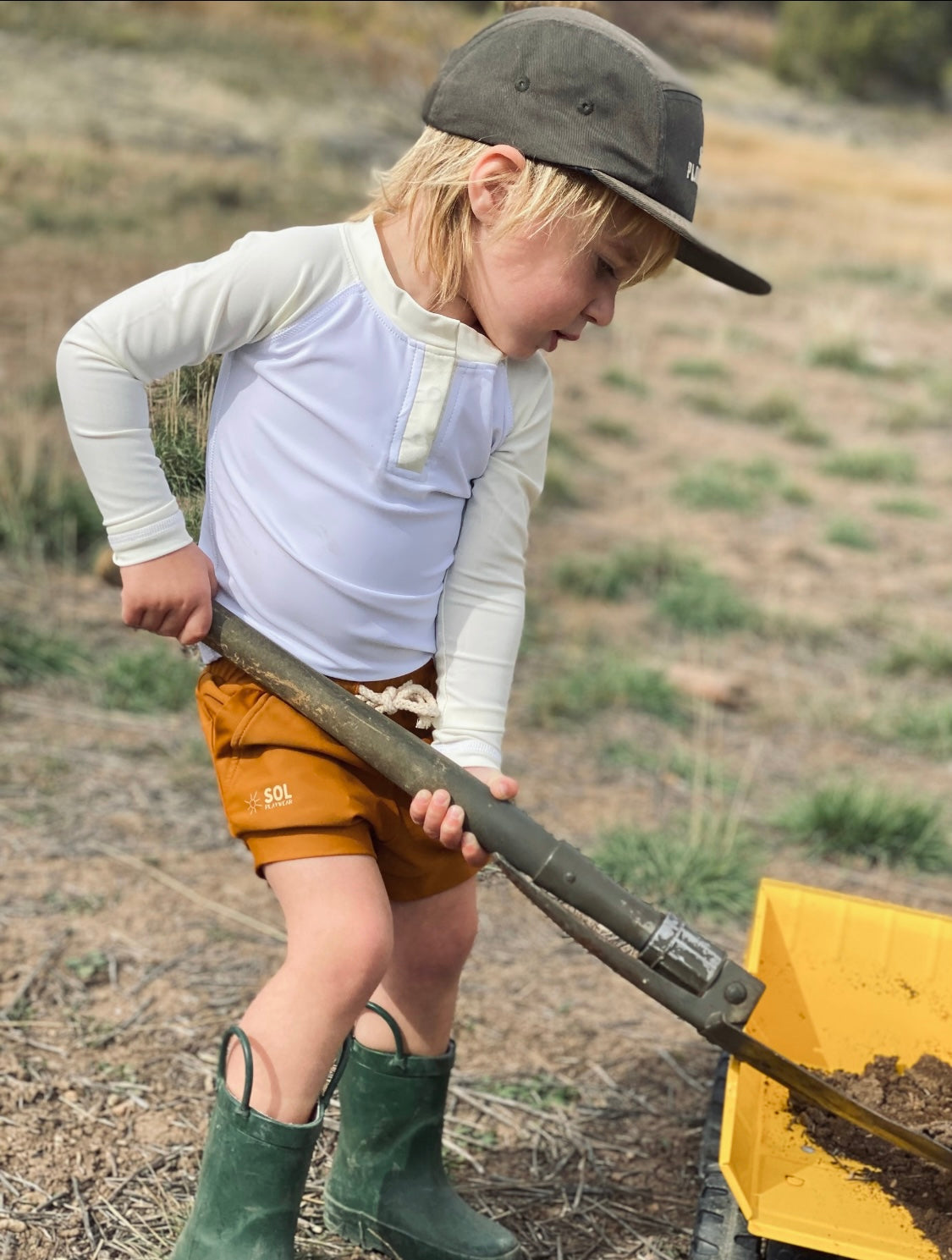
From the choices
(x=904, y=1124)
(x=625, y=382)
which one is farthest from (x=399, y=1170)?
(x=625, y=382)

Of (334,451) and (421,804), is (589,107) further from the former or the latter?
(421,804)

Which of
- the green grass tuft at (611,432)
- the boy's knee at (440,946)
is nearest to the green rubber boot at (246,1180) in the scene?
the boy's knee at (440,946)

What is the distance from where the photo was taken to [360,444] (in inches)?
66.3

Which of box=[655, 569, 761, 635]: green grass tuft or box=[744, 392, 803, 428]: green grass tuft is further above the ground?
box=[655, 569, 761, 635]: green grass tuft

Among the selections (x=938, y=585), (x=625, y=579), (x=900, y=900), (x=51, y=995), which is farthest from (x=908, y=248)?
(x=51, y=995)

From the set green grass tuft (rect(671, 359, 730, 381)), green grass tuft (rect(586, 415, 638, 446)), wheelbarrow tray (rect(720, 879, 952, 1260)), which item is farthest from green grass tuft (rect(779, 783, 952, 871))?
A: green grass tuft (rect(671, 359, 730, 381))

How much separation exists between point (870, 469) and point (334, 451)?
6515 mm

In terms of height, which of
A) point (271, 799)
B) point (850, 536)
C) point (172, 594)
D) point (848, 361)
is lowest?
point (848, 361)

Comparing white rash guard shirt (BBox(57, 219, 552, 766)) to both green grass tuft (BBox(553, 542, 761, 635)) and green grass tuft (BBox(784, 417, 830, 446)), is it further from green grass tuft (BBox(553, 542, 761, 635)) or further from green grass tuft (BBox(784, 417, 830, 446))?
green grass tuft (BBox(784, 417, 830, 446))

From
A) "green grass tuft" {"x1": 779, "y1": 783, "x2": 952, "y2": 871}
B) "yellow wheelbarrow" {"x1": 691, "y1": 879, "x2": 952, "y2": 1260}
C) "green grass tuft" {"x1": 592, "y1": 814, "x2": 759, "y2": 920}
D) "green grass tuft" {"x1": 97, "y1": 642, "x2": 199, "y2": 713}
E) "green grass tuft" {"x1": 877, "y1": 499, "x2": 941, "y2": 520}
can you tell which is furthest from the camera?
"green grass tuft" {"x1": 877, "y1": 499, "x2": 941, "y2": 520}

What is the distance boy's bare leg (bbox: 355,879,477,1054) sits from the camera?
1.87 meters

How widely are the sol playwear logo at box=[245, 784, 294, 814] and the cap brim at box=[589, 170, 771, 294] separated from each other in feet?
2.67

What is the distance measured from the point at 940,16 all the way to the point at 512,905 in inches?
1244

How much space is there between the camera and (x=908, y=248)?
15.8 metres
